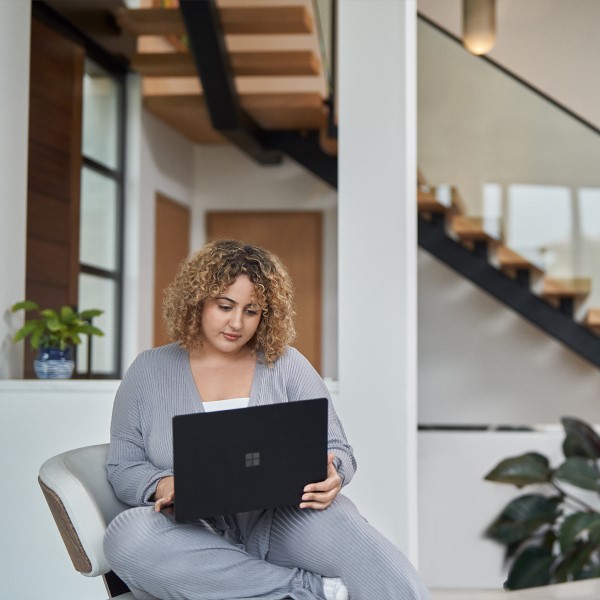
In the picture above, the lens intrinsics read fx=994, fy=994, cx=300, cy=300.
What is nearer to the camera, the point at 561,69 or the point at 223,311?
the point at 223,311

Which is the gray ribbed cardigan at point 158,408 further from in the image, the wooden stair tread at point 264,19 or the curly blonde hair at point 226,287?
the wooden stair tread at point 264,19

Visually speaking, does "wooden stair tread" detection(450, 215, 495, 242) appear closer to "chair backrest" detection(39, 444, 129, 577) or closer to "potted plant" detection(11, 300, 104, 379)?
"potted plant" detection(11, 300, 104, 379)

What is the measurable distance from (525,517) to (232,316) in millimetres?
3484

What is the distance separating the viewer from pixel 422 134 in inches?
244

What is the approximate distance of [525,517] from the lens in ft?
17.3

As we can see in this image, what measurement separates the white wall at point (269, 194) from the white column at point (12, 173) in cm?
360

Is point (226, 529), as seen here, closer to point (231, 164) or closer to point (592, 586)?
point (592, 586)

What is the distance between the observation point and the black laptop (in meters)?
1.95

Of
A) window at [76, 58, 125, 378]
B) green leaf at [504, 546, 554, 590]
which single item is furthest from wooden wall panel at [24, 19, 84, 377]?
green leaf at [504, 546, 554, 590]

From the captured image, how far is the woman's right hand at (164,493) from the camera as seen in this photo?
2059 mm

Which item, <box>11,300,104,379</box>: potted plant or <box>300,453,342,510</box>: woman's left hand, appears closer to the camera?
<box>300,453,342,510</box>: woman's left hand

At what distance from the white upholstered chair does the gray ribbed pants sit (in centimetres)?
7

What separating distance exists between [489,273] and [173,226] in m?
2.35

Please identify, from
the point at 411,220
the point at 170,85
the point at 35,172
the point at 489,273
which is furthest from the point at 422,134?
the point at 411,220
